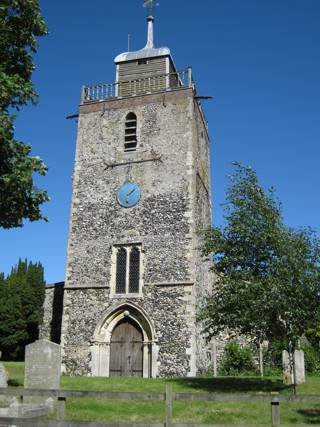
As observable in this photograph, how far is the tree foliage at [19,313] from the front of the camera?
27.4 m

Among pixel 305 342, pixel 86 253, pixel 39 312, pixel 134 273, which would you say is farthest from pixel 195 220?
pixel 39 312

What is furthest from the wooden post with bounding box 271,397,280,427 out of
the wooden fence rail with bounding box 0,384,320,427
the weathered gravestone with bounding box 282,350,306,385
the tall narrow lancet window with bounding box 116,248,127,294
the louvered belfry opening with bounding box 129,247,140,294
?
the tall narrow lancet window with bounding box 116,248,127,294

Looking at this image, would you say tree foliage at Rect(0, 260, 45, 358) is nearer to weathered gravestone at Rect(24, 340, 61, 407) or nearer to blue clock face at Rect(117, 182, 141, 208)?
blue clock face at Rect(117, 182, 141, 208)

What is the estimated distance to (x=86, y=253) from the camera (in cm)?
2317

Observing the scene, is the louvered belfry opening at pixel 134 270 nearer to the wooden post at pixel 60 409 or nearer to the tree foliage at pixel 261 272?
the tree foliage at pixel 261 272

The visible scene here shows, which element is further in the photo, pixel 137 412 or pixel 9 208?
pixel 9 208

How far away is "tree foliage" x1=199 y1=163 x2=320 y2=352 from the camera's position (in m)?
13.9

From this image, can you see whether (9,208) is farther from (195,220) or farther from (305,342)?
(305,342)

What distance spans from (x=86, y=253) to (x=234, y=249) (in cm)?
971

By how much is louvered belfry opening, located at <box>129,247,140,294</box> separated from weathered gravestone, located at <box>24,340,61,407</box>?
9.89m

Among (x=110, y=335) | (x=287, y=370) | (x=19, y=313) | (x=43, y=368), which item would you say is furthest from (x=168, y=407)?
(x=19, y=313)

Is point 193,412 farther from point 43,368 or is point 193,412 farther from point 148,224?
point 148,224

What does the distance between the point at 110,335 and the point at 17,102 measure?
12.6 metres

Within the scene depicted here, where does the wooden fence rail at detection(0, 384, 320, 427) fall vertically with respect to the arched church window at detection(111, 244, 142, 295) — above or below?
below
